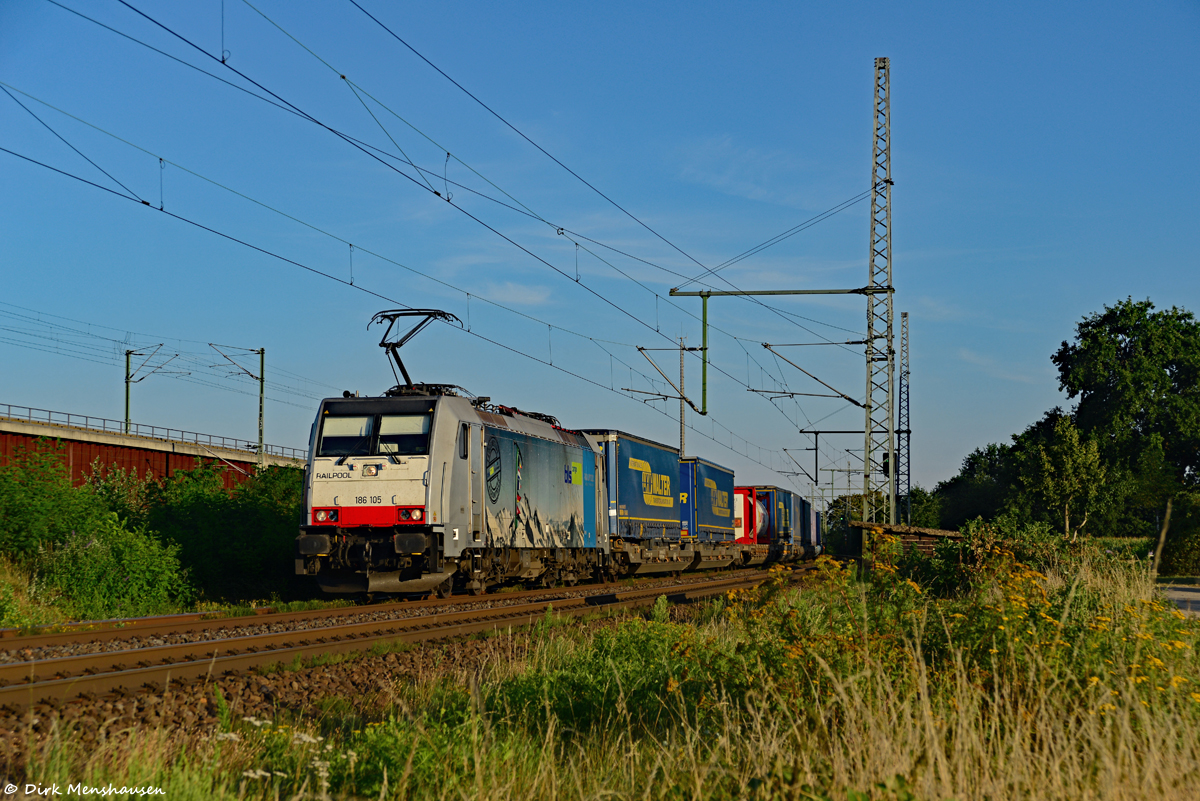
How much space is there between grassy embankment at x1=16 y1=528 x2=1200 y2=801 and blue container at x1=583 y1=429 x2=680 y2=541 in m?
16.8

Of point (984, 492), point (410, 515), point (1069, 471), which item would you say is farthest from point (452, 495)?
point (984, 492)

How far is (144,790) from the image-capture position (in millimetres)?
4922

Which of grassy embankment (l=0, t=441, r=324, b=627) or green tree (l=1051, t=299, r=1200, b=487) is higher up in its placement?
green tree (l=1051, t=299, r=1200, b=487)

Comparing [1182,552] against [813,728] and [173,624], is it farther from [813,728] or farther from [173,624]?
[813,728]

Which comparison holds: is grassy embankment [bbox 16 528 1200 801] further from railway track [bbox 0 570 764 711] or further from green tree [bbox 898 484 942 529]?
green tree [bbox 898 484 942 529]

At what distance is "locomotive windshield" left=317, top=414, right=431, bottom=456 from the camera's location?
17.1m

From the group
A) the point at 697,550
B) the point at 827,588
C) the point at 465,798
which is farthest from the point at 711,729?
the point at 697,550

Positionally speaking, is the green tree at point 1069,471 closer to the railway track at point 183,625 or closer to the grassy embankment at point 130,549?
the railway track at point 183,625

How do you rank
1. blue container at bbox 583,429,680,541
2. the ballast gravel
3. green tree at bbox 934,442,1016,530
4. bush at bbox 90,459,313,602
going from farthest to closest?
green tree at bbox 934,442,1016,530 → blue container at bbox 583,429,680,541 → bush at bbox 90,459,313,602 → the ballast gravel

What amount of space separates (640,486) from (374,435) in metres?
11.4

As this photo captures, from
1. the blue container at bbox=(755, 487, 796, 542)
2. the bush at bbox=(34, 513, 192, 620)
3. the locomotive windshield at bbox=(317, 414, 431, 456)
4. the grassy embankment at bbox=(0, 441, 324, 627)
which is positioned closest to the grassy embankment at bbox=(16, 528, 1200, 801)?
the locomotive windshield at bbox=(317, 414, 431, 456)

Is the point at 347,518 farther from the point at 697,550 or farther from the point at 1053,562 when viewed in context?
the point at 697,550

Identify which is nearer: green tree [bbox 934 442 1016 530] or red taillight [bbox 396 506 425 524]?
red taillight [bbox 396 506 425 524]

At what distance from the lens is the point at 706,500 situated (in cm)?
3381
